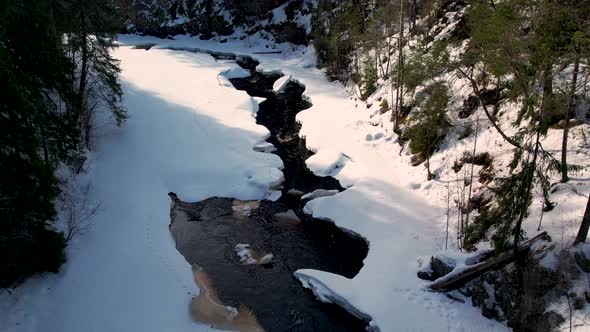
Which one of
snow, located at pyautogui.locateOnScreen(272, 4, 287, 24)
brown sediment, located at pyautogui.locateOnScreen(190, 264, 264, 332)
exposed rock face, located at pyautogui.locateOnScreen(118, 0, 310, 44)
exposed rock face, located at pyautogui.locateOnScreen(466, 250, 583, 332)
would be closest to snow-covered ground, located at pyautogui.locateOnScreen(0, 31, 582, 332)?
brown sediment, located at pyautogui.locateOnScreen(190, 264, 264, 332)

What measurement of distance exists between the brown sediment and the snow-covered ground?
34cm

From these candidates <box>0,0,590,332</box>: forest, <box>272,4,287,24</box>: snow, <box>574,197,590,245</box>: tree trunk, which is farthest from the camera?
<box>272,4,287,24</box>: snow

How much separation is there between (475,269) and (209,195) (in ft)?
39.9

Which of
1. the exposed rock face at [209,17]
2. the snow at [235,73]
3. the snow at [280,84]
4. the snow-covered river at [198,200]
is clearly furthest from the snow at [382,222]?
the exposed rock face at [209,17]

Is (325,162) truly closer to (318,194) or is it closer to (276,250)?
(318,194)

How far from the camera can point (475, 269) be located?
11867 millimetres

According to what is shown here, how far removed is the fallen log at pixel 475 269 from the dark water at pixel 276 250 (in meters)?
2.62

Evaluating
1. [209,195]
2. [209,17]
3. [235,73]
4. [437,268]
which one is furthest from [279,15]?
[437,268]

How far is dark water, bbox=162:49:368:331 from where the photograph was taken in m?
12.8

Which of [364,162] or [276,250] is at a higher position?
[364,162]

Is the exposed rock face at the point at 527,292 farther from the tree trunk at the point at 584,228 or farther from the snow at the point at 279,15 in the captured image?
the snow at the point at 279,15

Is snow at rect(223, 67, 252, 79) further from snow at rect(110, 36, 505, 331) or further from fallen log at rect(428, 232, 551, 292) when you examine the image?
fallen log at rect(428, 232, 551, 292)

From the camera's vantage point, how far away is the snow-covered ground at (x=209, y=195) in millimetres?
12133

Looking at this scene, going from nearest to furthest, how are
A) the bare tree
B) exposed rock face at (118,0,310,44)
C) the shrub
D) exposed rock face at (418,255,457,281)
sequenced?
exposed rock face at (418,255,457,281)
the bare tree
the shrub
exposed rock face at (118,0,310,44)
